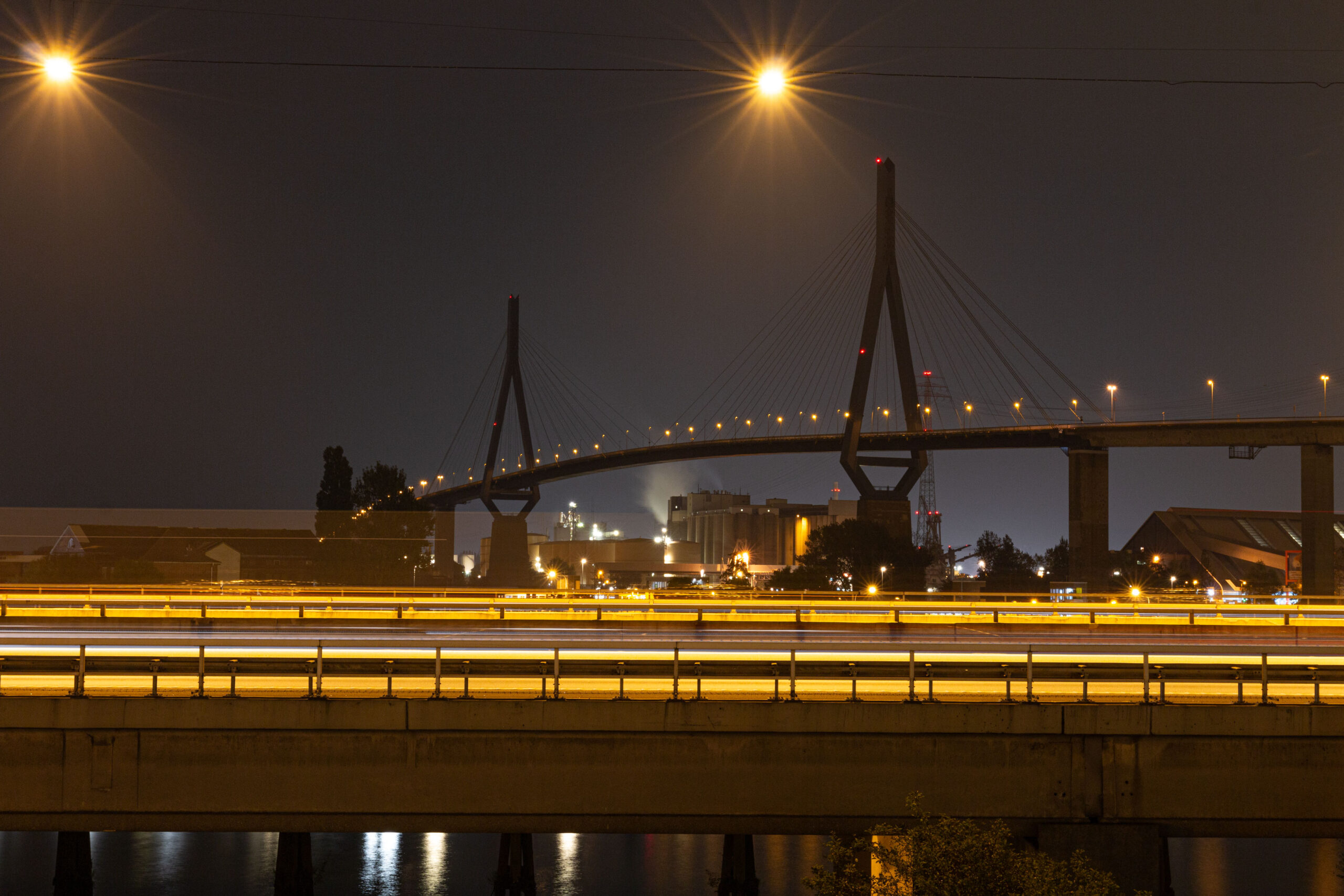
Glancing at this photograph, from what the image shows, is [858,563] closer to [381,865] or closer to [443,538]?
[443,538]

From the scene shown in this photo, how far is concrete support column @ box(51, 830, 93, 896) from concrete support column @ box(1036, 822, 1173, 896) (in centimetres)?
1700

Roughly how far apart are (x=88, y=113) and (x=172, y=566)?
1916 centimetres

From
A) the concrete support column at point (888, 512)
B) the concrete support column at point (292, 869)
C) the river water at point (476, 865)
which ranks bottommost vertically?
the river water at point (476, 865)

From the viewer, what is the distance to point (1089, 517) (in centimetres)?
6372

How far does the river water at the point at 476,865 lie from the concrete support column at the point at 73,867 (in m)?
3.71

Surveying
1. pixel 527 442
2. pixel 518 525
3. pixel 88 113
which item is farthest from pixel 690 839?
pixel 527 442

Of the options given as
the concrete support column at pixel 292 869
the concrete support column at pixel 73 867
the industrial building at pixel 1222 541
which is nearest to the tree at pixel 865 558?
the industrial building at pixel 1222 541

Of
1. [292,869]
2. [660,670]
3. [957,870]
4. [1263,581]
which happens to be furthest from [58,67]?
[1263,581]

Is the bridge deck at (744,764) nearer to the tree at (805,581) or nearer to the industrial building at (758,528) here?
the tree at (805,581)

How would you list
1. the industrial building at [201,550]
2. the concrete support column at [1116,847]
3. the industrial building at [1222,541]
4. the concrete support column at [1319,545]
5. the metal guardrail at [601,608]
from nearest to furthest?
the concrete support column at [1116,847]
the metal guardrail at [601,608]
the industrial building at [201,550]
the concrete support column at [1319,545]
the industrial building at [1222,541]

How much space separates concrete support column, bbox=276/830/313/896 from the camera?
19375mm

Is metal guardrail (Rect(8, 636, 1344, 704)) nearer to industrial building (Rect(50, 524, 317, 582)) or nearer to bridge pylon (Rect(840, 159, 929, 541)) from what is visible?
industrial building (Rect(50, 524, 317, 582))

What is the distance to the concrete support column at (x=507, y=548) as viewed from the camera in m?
70.4

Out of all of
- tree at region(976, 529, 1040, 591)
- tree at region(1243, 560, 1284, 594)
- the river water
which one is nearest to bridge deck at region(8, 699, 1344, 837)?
the river water
